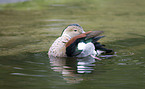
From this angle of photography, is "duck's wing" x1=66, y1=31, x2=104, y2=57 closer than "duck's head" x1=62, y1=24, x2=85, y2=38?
Yes

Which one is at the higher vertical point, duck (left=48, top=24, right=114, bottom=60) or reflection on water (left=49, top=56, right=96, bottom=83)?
duck (left=48, top=24, right=114, bottom=60)

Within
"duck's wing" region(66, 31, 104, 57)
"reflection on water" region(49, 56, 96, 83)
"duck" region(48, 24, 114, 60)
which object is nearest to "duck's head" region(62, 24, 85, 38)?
"duck" region(48, 24, 114, 60)

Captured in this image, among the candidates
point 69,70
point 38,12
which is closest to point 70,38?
point 69,70

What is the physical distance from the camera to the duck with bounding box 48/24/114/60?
6.73m

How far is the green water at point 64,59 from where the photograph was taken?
17.8 feet

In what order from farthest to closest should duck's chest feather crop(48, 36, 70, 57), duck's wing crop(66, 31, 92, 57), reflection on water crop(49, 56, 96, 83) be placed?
duck's chest feather crop(48, 36, 70, 57) → duck's wing crop(66, 31, 92, 57) → reflection on water crop(49, 56, 96, 83)

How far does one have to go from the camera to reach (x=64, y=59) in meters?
6.93

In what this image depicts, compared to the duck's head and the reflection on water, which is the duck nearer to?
the duck's head

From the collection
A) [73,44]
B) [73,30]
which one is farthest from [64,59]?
[73,30]

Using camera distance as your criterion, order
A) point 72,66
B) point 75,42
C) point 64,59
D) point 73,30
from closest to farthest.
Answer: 1. point 72,66
2. point 75,42
3. point 64,59
4. point 73,30

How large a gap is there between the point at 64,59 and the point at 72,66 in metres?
0.49

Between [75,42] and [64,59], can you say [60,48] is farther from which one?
[75,42]

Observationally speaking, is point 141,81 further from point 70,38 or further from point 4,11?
point 4,11

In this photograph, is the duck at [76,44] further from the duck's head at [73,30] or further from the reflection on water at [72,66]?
the reflection on water at [72,66]
